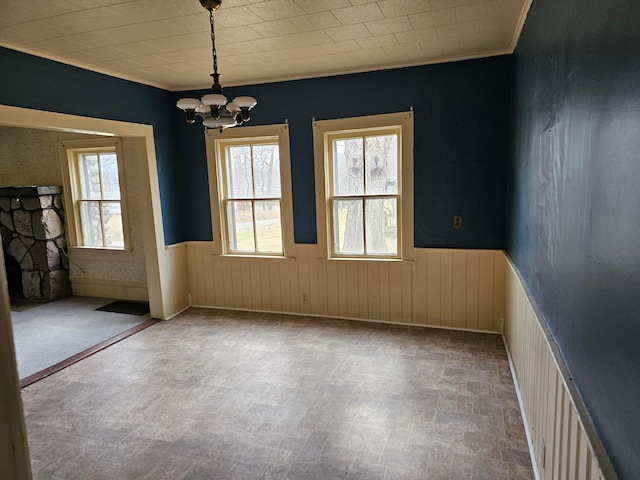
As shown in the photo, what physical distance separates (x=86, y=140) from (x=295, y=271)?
135 inches

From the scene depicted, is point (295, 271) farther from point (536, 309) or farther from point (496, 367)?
point (536, 309)

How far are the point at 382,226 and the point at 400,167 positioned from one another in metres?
0.66

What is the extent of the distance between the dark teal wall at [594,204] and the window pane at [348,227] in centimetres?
239

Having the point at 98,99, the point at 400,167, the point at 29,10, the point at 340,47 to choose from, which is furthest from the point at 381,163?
the point at 29,10

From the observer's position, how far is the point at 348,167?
4.60 meters

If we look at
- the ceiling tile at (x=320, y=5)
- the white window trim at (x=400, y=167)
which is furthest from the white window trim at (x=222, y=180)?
the ceiling tile at (x=320, y=5)

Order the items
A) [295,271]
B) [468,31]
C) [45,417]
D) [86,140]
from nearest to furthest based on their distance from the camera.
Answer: [45,417] → [468,31] → [295,271] → [86,140]

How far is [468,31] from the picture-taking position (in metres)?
3.30

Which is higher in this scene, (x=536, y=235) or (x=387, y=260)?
(x=536, y=235)

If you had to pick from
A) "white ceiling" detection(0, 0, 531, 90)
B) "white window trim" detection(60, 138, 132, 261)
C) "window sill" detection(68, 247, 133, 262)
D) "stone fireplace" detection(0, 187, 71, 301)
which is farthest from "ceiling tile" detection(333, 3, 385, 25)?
"stone fireplace" detection(0, 187, 71, 301)

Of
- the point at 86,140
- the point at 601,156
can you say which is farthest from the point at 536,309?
the point at 86,140

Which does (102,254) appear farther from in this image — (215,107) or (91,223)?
(215,107)

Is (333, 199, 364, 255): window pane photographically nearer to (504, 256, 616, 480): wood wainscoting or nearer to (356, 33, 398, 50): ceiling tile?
(356, 33, 398, 50): ceiling tile

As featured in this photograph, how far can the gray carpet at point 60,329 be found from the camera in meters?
4.02
